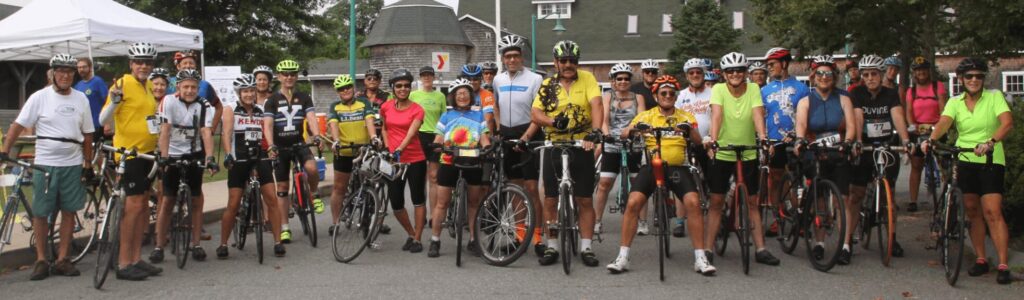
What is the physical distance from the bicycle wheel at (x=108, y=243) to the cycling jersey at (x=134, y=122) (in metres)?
0.79

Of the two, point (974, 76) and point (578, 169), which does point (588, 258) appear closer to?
point (578, 169)

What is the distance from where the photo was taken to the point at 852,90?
10.1 m

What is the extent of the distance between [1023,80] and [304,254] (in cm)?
5588

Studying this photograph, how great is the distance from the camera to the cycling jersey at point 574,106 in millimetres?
9016

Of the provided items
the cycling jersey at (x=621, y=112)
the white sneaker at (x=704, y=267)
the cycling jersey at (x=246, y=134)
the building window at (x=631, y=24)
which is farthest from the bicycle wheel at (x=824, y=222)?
the building window at (x=631, y=24)

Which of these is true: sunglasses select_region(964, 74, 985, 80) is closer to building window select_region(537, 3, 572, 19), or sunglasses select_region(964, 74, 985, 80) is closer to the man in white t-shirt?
the man in white t-shirt

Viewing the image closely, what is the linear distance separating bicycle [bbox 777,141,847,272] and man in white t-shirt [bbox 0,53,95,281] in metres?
5.86

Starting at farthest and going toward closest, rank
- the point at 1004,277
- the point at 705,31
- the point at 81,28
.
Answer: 1. the point at 705,31
2. the point at 81,28
3. the point at 1004,277

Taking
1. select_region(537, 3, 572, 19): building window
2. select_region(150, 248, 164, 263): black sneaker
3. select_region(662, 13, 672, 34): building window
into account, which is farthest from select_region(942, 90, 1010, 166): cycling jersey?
select_region(537, 3, 572, 19): building window

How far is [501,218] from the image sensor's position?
9.05 metres

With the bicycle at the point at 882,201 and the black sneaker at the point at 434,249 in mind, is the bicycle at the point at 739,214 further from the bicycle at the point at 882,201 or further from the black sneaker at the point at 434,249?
the black sneaker at the point at 434,249

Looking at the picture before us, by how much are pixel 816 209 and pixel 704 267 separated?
118 cm

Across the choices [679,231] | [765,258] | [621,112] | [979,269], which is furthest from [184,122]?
[979,269]

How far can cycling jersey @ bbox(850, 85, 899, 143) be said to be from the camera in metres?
9.91
